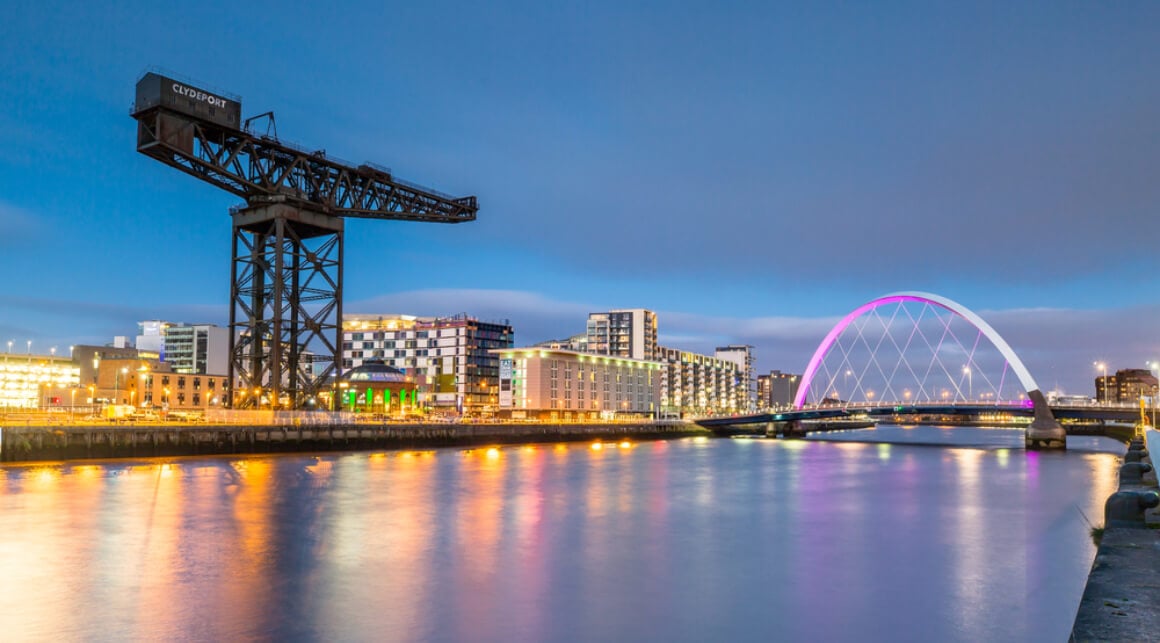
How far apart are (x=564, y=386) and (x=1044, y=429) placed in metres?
67.0

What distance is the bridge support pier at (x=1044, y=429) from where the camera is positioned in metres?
85.4

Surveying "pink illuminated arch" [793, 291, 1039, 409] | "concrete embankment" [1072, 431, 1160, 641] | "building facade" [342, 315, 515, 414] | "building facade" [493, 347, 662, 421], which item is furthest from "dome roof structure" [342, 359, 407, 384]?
"concrete embankment" [1072, 431, 1160, 641]

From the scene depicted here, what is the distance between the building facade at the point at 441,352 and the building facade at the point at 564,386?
20.6 metres

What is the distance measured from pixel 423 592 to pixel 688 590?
5397 millimetres

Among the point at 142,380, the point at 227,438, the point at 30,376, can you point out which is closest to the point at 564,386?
the point at 142,380

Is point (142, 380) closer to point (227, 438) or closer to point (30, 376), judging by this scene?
point (30, 376)

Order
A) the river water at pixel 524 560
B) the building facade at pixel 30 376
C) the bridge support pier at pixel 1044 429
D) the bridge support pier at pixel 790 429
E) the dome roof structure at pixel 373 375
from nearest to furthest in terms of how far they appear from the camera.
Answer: the river water at pixel 524 560, the bridge support pier at pixel 1044 429, the dome roof structure at pixel 373 375, the bridge support pier at pixel 790 429, the building facade at pixel 30 376

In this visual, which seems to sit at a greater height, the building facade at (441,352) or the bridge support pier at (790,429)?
the building facade at (441,352)

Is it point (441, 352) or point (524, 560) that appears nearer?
point (524, 560)

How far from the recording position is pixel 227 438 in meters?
58.8

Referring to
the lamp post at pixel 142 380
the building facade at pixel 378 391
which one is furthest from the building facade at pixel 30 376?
the building facade at pixel 378 391

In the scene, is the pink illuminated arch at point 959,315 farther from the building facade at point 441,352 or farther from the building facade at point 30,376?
the building facade at point 30,376

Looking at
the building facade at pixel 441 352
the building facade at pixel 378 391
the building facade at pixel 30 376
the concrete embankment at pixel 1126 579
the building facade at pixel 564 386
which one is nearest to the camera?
the concrete embankment at pixel 1126 579

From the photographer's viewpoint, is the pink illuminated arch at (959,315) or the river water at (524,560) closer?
the river water at (524,560)
